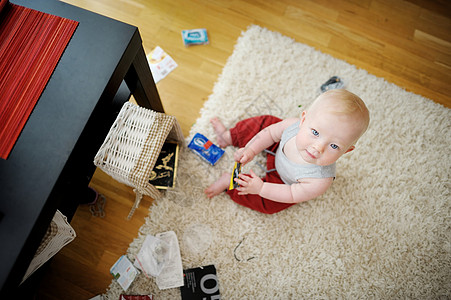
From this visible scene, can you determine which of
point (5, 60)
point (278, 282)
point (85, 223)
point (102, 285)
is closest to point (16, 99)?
point (5, 60)

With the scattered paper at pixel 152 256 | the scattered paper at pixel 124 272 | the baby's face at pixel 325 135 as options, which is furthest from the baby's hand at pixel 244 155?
the scattered paper at pixel 124 272

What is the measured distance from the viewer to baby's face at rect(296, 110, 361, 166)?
35.7 inches

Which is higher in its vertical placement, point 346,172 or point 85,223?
point 346,172

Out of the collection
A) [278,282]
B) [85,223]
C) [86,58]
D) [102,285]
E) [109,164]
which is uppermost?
[86,58]

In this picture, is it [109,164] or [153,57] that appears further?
[153,57]

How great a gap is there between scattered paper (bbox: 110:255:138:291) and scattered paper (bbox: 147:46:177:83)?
1.04 meters

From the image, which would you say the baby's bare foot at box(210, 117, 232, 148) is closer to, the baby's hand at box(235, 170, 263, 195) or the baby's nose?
the baby's hand at box(235, 170, 263, 195)

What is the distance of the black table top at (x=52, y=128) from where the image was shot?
700 millimetres

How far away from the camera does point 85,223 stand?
1.37 metres

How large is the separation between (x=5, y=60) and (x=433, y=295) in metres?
2.09

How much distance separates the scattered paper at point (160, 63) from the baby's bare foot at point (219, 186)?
0.74m

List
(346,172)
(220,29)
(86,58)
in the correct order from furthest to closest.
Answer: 1. (220,29)
2. (346,172)
3. (86,58)

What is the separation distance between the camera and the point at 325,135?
3.07ft

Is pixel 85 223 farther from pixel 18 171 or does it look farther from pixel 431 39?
pixel 431 39
